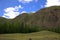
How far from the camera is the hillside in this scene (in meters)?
12.1

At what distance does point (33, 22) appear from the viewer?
40.3ft

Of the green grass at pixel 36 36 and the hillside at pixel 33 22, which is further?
the hillside at pixel 33 22

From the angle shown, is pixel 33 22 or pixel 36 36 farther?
pixel 33 22

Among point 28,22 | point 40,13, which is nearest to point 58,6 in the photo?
point 40,13

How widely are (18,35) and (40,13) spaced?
2375 millimetres

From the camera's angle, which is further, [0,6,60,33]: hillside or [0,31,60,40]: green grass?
[0,6,60,33]: hillside

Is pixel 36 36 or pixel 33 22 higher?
pixel 33 22

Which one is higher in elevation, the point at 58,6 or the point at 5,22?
the point at 58,6

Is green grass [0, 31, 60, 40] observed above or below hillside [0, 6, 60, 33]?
below

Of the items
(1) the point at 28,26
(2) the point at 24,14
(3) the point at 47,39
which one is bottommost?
(3) the point at 47,39

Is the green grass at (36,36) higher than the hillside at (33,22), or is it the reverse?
the hillside at (33,22)

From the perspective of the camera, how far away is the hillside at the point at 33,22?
12.1m

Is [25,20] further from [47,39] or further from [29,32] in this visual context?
[47,39]

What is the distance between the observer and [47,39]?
10.5 metres
